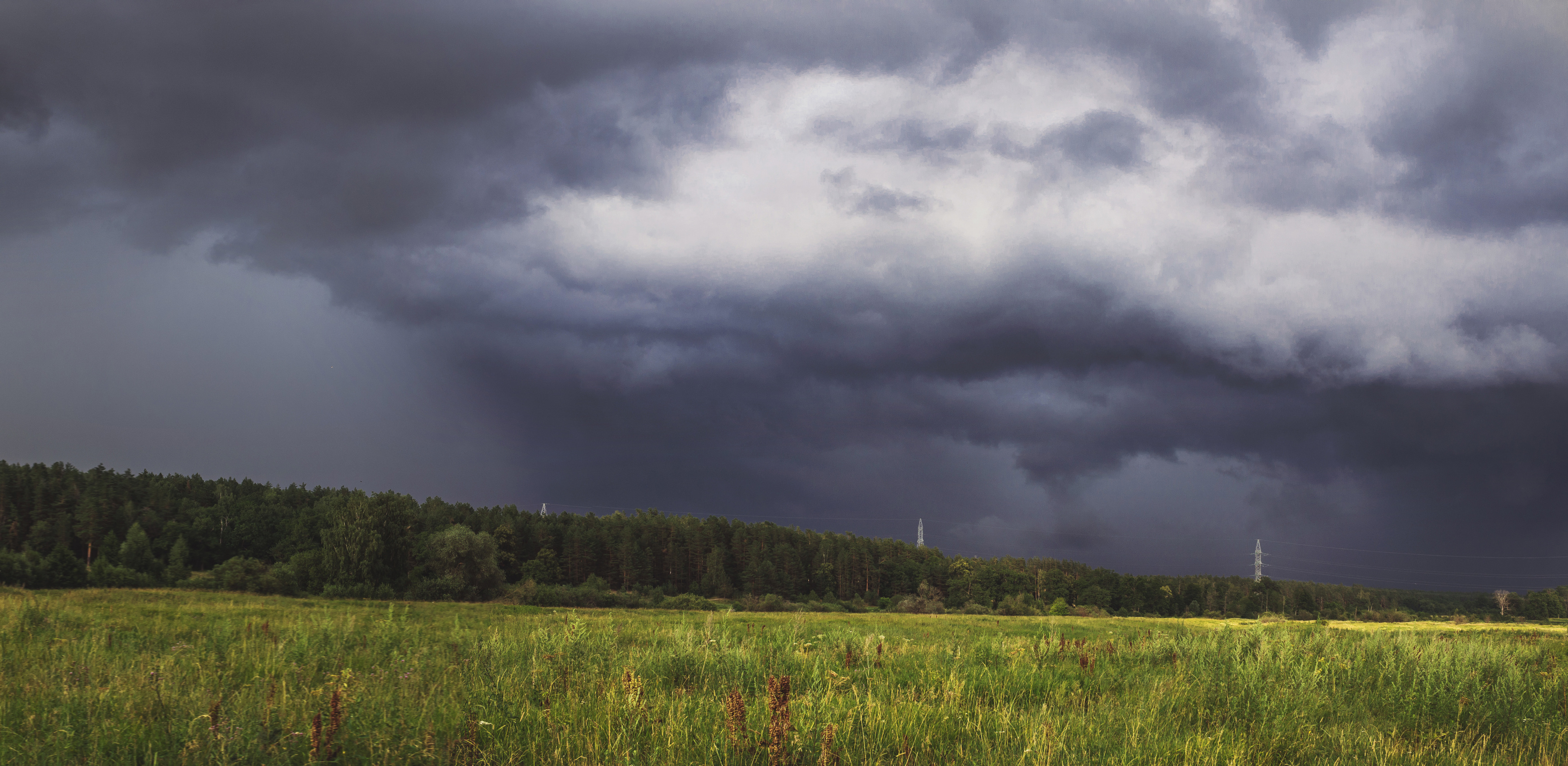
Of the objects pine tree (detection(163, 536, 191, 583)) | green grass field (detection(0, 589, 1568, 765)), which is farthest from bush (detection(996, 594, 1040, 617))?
pine tree (detection(163, 536, 191, 583))

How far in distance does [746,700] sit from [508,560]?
108m

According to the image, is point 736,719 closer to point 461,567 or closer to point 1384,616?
point 461,567

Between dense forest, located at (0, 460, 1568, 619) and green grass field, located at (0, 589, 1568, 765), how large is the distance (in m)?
59.5

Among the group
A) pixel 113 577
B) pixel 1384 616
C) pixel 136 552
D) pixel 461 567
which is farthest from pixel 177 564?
pixel 1384 616

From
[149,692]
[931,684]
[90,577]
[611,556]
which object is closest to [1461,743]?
[931,684]

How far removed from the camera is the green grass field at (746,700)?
17.5ft

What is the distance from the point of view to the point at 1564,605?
119562mm

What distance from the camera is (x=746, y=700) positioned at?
749 centimetres

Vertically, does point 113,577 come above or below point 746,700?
below

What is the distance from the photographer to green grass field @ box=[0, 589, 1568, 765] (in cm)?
533

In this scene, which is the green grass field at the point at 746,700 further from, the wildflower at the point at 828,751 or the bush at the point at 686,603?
the bush at the point at 686,603

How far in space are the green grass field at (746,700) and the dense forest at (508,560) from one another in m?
59.5

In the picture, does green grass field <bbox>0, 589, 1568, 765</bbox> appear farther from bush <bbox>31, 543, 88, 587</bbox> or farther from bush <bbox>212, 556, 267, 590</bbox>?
bush <bbox>212, 556, 267, 590</bbox>

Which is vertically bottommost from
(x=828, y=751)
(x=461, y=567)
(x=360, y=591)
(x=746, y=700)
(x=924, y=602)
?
(x=924, y=602)
